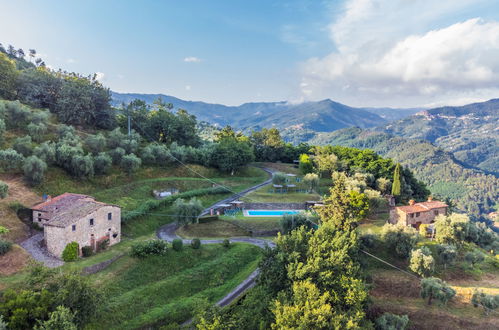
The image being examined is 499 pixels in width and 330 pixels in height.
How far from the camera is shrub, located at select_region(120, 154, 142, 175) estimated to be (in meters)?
61.7

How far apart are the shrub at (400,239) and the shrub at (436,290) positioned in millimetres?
6207

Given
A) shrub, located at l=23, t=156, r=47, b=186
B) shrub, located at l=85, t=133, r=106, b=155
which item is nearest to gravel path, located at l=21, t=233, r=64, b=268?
shrub, located at l=23, t=156, r=47, b=186

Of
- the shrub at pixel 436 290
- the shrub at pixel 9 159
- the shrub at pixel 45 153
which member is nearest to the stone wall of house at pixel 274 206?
the shrub at pixel 436 290

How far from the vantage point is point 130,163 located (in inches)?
2441

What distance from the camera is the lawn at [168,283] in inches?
1153

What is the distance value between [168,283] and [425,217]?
45.6m

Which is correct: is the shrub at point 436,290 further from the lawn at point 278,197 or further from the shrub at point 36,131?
Answer: the shrub at point 36,131

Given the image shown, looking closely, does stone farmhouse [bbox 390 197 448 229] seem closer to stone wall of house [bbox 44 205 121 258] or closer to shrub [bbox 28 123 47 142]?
stone wall of house [bbox 44 205 121 258]

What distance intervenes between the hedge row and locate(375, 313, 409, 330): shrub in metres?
36.7

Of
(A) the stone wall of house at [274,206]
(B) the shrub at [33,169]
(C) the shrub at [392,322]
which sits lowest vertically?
(C) the shrub at [392,322]

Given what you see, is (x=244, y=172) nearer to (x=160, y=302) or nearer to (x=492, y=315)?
(x=160, y=302)

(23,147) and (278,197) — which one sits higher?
(23,147)

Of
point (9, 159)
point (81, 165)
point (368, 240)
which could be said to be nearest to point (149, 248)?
point (81, 165)

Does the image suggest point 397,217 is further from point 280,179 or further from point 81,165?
point 81,165
